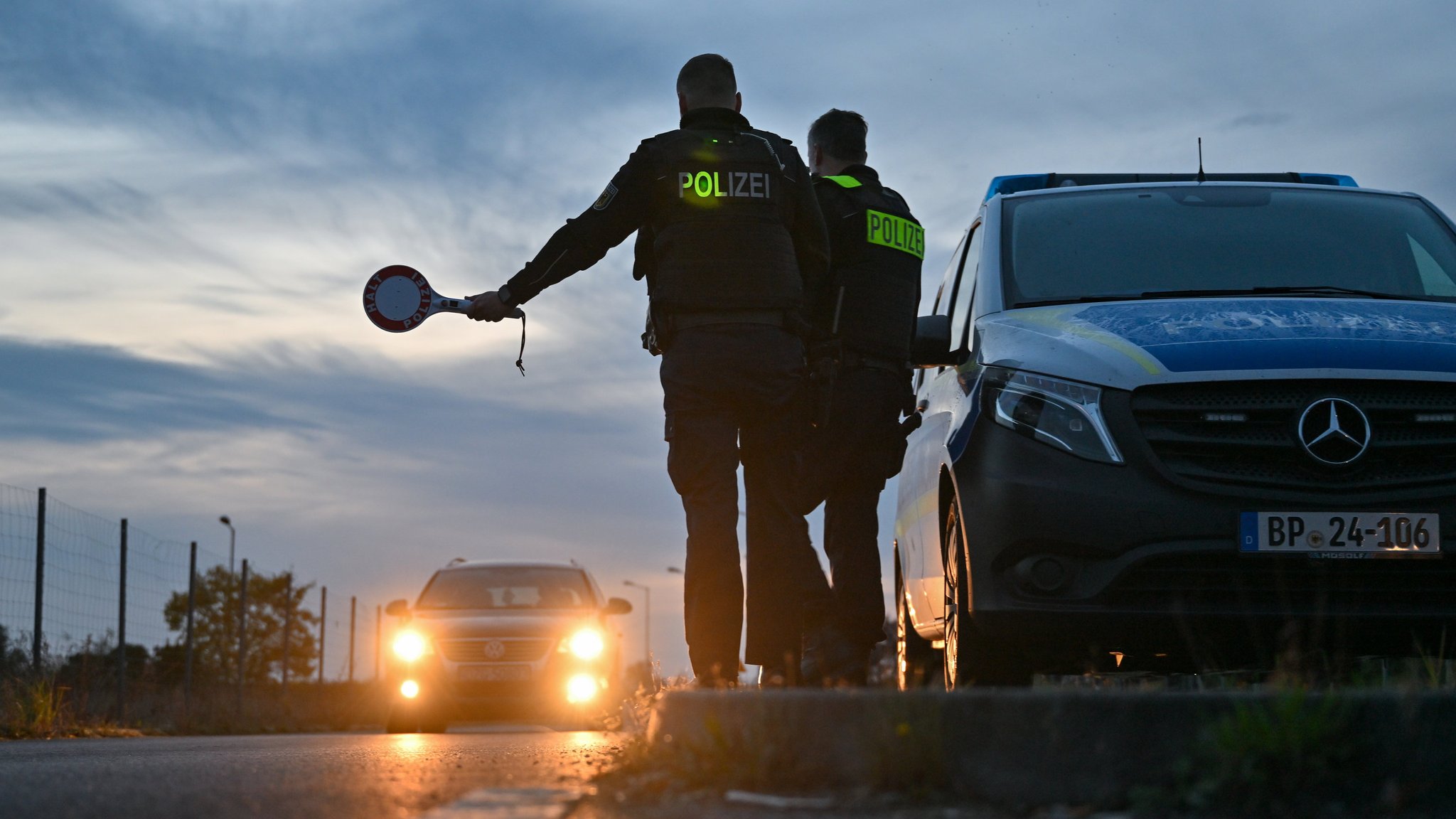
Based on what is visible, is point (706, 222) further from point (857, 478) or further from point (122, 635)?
point (122, 635)

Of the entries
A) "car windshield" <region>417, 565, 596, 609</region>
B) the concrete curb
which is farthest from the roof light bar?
"car windshield" <region>417, 565, 596, 609</region>

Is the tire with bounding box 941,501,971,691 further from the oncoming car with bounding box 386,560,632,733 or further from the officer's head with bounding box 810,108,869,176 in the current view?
the oncoming car with bounding box 386,560,632,733

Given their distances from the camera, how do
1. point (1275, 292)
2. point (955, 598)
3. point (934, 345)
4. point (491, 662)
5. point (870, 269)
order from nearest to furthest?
point (955, 598), point (1275, 292), point (934, 345), point (870, 269), point (491, 662)

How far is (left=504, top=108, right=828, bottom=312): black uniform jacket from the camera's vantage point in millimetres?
5711

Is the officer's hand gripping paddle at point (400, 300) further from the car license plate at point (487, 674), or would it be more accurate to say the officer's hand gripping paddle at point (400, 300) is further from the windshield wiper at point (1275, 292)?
the car license plate at point (487, 674)

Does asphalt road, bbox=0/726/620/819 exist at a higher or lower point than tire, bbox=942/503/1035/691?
lower

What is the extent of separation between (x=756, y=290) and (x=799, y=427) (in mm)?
552

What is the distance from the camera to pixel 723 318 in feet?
A: 18.5

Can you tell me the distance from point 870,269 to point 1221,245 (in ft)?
4.54

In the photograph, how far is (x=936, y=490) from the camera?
233 inches

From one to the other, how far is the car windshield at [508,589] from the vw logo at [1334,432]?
33.6ft

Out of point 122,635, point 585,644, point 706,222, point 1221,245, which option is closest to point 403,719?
point 585,644

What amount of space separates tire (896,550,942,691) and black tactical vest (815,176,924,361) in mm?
1345

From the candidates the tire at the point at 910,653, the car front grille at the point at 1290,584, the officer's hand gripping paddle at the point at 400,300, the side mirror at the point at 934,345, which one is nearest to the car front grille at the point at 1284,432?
the car front grille at the point at 1290,584
